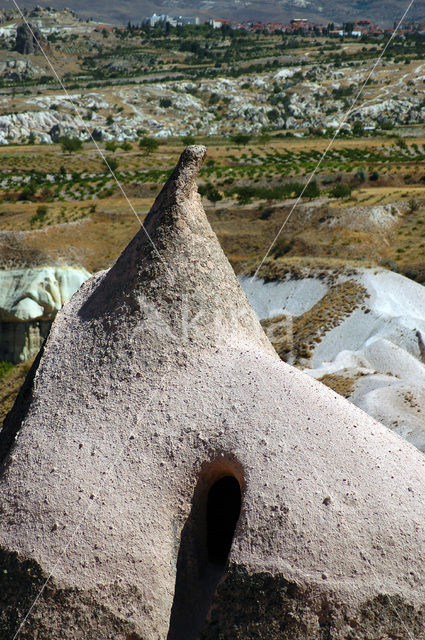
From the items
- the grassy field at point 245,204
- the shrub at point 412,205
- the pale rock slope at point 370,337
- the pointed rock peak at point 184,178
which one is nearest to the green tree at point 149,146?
the grassy field at point 245,204

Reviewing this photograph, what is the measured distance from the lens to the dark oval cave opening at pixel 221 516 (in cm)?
1056

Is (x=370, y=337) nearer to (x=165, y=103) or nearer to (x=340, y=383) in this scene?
(x=340, y=383)

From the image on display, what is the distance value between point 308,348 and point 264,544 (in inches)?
1065

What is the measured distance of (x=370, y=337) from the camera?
32594 mm

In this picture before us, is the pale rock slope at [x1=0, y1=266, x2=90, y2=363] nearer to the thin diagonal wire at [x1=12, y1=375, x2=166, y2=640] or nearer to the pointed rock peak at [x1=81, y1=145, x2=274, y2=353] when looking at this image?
the pointed rock peak at [x1=81, y1=145, x2=274, y2=353]

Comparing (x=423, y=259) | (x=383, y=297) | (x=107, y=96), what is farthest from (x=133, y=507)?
(x=107, y=96)

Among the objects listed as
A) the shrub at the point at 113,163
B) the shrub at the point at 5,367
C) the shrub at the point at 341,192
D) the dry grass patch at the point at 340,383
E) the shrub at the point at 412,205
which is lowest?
the shrub at the point at 113,163

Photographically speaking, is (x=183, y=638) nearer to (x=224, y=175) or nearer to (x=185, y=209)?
(x=185, y=209)

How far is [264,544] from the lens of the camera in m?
8.90

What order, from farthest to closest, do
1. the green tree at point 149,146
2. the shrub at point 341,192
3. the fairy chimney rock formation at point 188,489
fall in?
the green tree at point 149,146
the shrub at point 341,192
the fairy chimney rock formation at point 188,489

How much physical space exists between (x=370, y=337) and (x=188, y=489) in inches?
960

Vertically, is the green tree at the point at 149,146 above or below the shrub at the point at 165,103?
above

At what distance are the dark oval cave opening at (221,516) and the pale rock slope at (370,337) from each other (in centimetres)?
741

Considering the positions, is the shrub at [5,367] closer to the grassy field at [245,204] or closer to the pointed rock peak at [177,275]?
the grassy field at [245,204]
